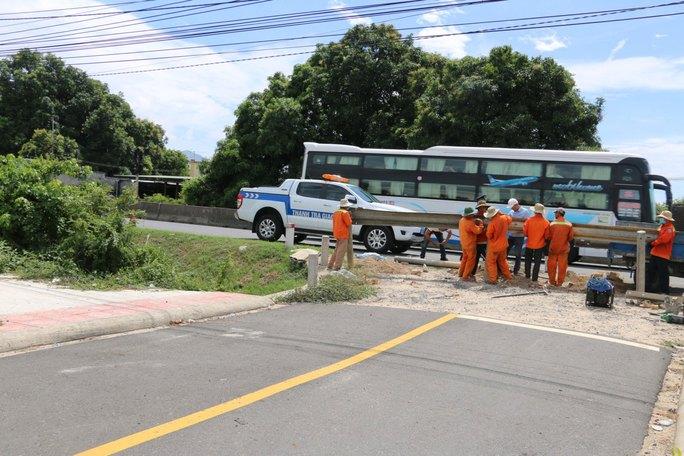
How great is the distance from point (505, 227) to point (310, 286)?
4035mm

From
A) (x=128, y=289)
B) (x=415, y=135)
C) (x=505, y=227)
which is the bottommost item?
(x=128, y=289)

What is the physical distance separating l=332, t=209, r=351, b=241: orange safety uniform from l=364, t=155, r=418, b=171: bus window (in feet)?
27.0

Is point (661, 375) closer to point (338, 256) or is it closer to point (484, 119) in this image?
point (338, 256)

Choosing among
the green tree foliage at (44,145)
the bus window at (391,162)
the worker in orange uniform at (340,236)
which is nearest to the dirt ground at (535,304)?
the worker in orange uniform at (340,236)

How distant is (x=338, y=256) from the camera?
42.6ft

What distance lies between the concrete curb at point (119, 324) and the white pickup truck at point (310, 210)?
863 cm

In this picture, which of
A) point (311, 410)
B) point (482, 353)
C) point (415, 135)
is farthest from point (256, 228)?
point (311, 410)

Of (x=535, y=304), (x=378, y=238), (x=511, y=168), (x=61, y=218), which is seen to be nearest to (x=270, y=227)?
(x=378, y=238)

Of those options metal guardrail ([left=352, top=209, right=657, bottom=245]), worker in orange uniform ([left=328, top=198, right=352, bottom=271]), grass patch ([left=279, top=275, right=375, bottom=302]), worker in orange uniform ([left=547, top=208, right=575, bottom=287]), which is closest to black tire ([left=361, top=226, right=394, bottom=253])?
metal guardrail ([left=352, top=209, right=657, bottom=245])

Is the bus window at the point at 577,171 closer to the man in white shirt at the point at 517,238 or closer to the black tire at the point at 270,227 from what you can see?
the man in white shirt at the point at 517,238

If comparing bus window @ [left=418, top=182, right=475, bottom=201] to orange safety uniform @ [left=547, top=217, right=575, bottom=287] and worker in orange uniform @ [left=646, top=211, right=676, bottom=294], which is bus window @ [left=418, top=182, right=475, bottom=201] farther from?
worker in orange uniform @ [left=646, top=211, right=676, bottom=294]

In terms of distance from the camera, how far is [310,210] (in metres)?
18.9

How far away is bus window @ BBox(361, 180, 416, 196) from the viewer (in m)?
20.9

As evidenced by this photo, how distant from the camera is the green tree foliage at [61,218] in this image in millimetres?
12078
